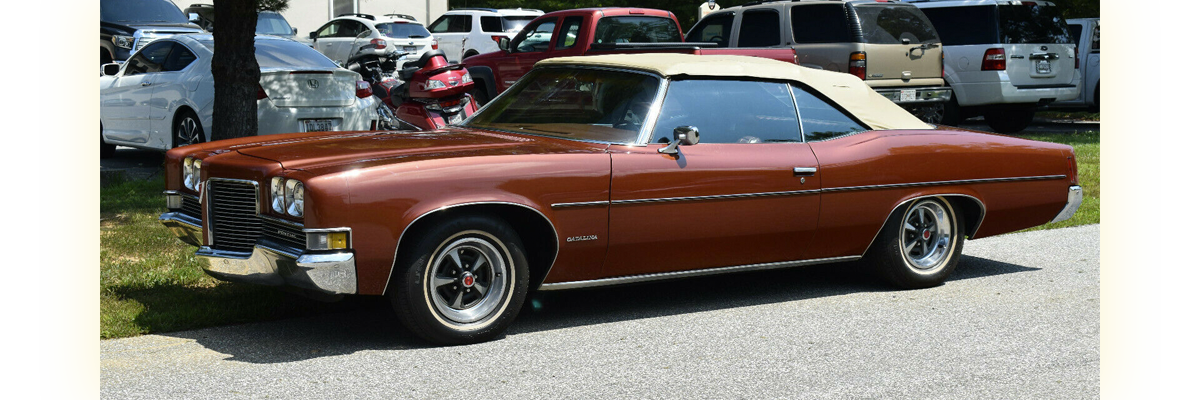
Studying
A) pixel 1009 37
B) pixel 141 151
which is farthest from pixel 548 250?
pixel 1009 37

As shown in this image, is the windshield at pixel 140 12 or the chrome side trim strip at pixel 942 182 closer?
the chrome side trim strip at pixel 942 182

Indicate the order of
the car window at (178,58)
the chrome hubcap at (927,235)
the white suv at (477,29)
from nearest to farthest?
the chrome hubcap at (927,235) → the car window at (178,58) → the white suv at (477,29)

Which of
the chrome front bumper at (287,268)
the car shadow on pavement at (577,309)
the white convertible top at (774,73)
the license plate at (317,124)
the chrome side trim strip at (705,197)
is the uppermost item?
the white convertible top at (774,73)

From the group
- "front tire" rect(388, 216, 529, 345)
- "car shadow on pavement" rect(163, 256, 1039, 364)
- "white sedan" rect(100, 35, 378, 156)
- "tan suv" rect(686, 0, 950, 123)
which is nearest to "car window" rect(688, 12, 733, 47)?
"tan suv" rect(686, 0, 950, 123)

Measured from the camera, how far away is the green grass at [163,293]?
558cm

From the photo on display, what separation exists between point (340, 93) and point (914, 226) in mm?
6431

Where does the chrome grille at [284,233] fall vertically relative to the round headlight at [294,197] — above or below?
Result: below

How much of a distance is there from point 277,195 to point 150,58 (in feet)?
26.3

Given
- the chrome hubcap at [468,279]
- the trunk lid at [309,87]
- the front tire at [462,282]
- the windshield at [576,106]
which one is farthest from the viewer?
the trunk lid at [309,87]

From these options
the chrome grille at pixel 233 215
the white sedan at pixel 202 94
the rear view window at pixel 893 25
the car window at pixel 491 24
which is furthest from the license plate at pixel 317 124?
the car window at pixel 491 24

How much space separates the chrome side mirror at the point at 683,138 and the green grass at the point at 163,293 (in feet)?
6.17

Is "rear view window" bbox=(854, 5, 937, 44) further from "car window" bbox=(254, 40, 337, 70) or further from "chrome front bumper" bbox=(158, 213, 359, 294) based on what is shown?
"chrome front bumper" bbox=(158, 213, 359, 294)

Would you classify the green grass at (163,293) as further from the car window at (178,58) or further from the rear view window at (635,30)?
the rear view window at (635,30)

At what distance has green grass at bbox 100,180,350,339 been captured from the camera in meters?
5.58
